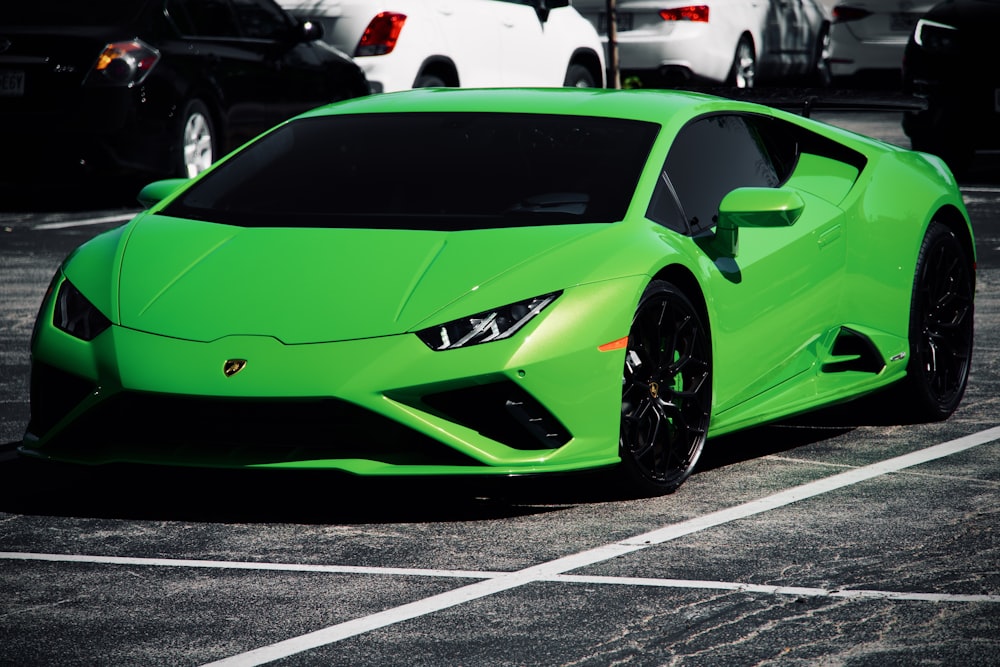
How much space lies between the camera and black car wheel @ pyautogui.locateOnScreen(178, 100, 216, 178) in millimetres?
14164

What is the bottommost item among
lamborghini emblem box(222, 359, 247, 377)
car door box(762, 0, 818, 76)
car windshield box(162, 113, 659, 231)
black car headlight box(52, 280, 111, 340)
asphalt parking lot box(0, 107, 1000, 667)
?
car door box(762, 0, 818, 76)

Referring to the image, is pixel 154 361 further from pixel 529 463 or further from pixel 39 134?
pixel 39 134

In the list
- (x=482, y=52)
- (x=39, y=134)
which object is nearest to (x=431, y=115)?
(x=39, y=134)

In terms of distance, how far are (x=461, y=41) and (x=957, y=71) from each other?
425cm

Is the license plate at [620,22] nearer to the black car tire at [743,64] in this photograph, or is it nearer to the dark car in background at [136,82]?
the black car tire at [743,64]

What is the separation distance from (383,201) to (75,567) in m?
1.84

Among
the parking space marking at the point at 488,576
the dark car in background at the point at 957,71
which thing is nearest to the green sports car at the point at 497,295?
the parking space marking at the point at 488,576

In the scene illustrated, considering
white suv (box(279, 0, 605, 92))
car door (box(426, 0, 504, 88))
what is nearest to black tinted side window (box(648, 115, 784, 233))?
white suv (box(279, 0, 605, 92))

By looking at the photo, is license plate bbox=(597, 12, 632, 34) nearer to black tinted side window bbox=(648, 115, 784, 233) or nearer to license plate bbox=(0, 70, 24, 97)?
license plate bbox=(0, 70, 24, 97)

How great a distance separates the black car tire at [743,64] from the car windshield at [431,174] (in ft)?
47.3

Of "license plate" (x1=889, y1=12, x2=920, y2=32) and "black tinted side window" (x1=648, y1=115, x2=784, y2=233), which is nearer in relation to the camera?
"black tinted side window" (x1=648, y1=115, x2=784, y2=233)

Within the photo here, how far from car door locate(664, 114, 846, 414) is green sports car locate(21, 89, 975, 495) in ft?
0.04

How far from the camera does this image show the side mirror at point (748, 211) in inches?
251

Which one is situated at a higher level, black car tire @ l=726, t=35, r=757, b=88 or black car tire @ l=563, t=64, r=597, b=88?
black car tire @ l=563, t=64, r=597, b=88
